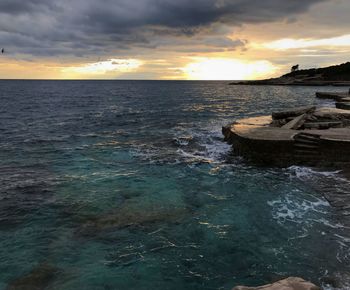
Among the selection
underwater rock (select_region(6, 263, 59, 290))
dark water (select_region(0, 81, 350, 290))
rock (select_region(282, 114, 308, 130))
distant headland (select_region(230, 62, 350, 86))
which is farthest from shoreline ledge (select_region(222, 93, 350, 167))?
distant headland (select_region(230, 62, 350, 86))

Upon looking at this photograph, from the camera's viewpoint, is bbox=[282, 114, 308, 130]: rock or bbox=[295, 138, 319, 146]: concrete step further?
bbox=[282, 114, 308, 130]: rock

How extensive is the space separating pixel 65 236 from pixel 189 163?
9.89 m

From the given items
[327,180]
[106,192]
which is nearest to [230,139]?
[327,180]

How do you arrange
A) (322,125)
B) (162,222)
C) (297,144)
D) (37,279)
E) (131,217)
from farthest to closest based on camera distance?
(322,125) → (297,144) → (131,217) → (162,222) → (37,279)

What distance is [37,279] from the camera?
8414 mm

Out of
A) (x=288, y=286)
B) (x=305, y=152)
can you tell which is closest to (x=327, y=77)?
(x=305, y=152)

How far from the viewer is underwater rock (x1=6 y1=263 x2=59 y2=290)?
319 inches

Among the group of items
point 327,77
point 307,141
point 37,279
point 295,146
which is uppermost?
point 327,77

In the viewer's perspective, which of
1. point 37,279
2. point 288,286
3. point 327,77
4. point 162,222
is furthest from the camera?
point 327,77

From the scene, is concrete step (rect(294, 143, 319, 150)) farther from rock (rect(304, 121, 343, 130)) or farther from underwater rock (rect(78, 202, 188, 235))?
underwater rock (rect(78, 202, 188, 235))


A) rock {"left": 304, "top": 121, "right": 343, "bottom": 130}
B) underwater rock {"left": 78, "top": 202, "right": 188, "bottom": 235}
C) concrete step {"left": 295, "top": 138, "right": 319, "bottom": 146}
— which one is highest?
rock {"left": 304, "top": 121, "right": 343, "bottom": 130}

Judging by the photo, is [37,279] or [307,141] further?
[307,141]

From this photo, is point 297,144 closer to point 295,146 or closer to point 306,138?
point 295,146

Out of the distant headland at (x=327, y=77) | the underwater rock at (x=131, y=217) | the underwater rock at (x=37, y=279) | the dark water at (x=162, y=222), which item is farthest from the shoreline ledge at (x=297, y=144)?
the distant headland at (x=327, y=77)
